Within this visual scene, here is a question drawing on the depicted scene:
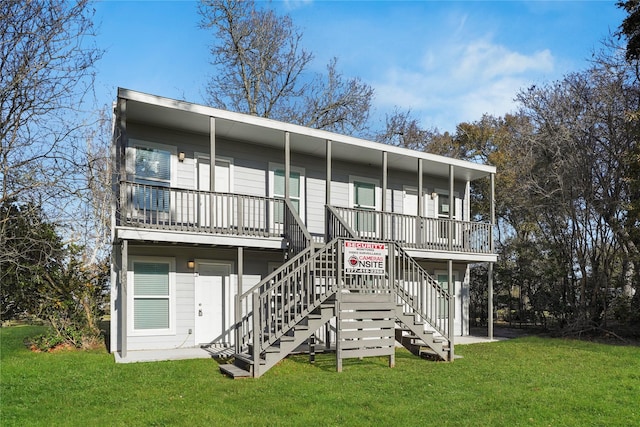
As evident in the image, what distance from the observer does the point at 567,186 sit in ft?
51.7

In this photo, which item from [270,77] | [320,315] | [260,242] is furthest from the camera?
[270,77]

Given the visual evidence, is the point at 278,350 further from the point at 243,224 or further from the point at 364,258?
the point at 243,224

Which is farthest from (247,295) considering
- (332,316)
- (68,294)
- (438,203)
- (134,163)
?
(438,203)

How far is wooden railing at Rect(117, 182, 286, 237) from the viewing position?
9.85 meters

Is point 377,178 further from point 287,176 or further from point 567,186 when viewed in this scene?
point 567,186

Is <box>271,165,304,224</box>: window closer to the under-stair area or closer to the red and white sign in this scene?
the under-stair area

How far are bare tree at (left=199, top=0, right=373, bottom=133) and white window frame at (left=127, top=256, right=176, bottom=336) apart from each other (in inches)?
502

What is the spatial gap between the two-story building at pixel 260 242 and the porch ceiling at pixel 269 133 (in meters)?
0.03

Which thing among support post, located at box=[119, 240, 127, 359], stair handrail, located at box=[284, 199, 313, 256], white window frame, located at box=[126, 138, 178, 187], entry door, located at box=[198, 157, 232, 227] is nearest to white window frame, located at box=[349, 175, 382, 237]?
stair handrail, located at box=[284, 199, 313, 256]

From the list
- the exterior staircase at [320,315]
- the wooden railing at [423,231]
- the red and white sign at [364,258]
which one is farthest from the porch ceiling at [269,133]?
the red and white sign at [364,258]

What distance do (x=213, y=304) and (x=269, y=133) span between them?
4.42 meters

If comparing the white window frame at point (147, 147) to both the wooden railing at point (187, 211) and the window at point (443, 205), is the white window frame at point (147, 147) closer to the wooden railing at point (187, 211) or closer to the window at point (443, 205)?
the wooden railing at point (187, 211)

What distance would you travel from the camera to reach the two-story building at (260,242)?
9359mm

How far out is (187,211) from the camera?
34.1 feet
